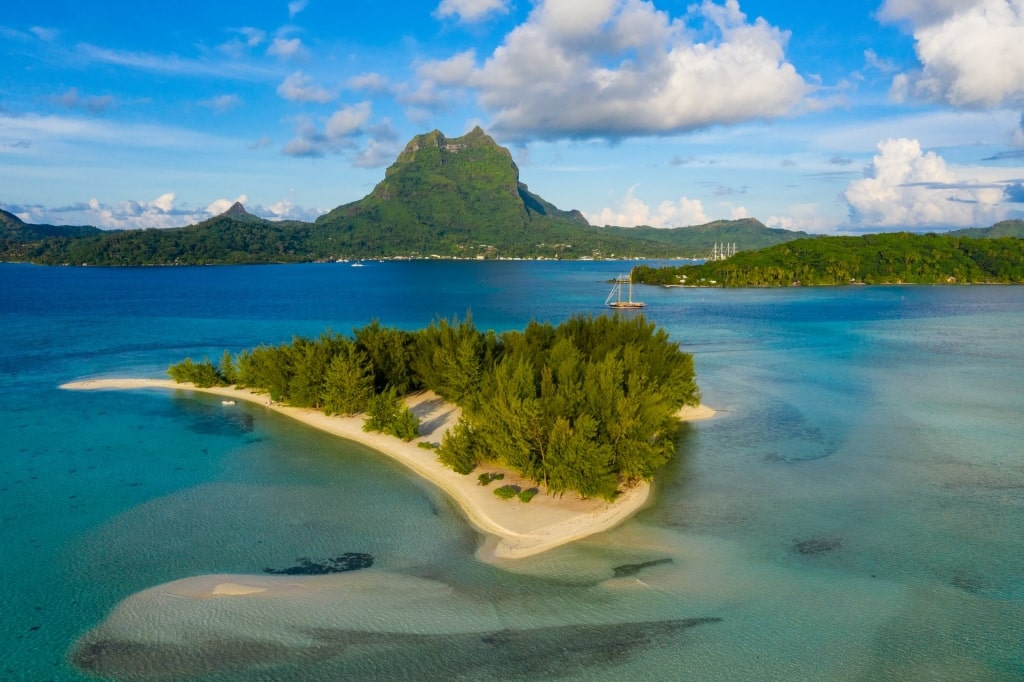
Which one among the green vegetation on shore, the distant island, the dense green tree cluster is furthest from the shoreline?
the dense green tree cluster

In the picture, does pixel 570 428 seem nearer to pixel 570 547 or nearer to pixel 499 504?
pixel 499 504

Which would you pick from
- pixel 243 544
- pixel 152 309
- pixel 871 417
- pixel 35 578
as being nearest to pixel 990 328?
pixel 871 417

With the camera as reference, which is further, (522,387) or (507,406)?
(522,387)

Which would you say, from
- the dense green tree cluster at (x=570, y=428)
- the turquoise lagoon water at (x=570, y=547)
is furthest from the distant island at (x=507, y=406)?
the turquoise lagoon water at (x=570, y=547)

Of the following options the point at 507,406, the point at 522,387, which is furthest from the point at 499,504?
the point at 522,387

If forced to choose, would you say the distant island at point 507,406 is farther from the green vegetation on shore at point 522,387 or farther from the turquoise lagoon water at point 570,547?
the turquoise lagoon water at point 570,547

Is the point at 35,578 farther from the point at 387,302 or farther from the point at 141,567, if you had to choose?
the point at 387,302
